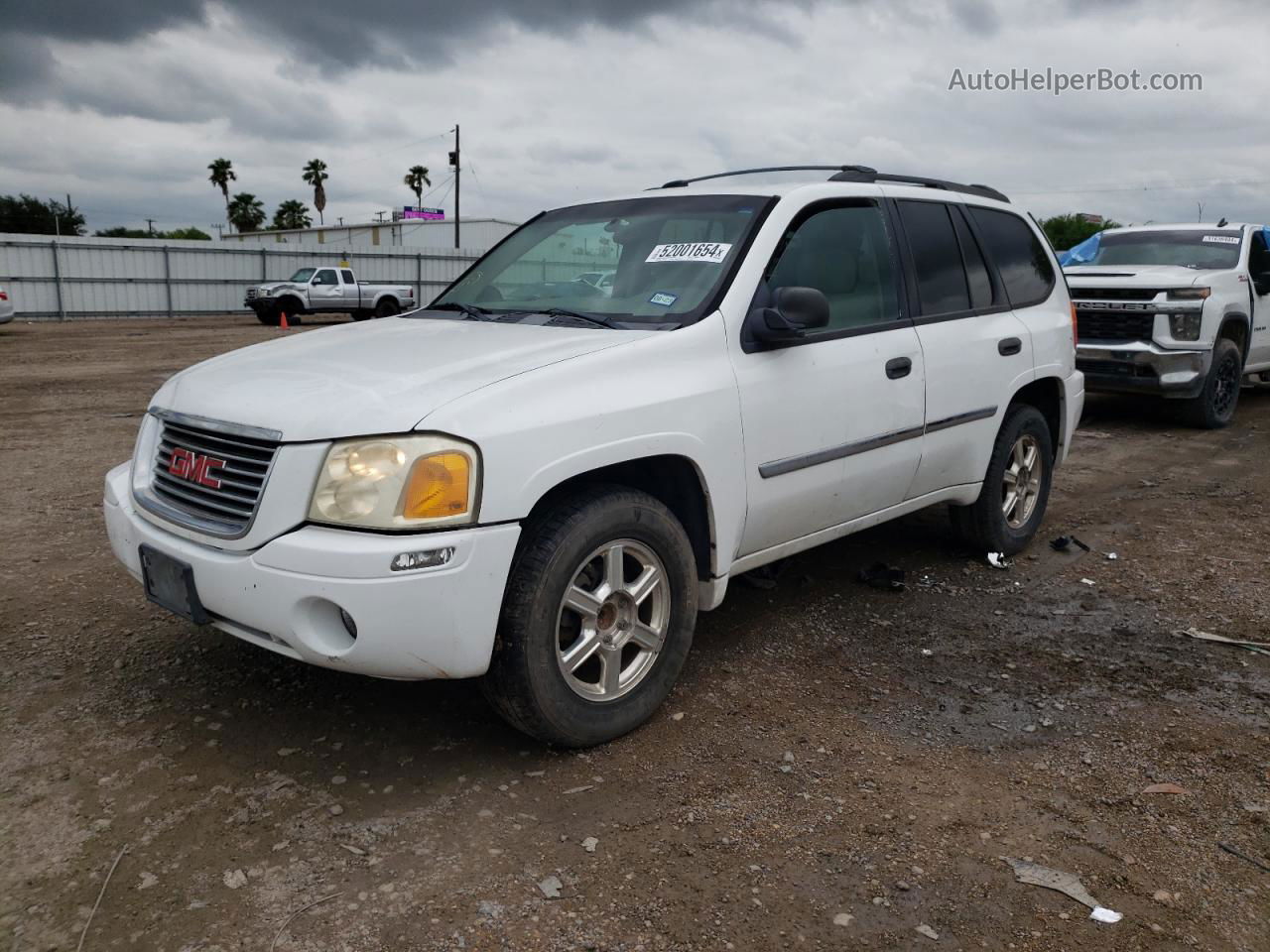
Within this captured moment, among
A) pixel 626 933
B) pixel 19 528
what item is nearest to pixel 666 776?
pixel 626 933

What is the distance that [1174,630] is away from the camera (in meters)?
4.36

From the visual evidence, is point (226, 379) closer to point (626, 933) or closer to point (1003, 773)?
point (626, 933)

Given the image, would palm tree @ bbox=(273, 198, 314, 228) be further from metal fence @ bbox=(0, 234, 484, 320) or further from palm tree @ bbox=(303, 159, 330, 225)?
metal fence @ bbox=(0, 234, 484, 320)

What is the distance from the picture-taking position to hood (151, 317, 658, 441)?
9.23 feet

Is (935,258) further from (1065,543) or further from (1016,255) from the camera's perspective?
(1065,543)

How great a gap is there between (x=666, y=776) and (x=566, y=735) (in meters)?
0.33

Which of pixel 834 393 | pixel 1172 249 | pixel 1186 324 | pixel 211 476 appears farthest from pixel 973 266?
pixel 1172 249

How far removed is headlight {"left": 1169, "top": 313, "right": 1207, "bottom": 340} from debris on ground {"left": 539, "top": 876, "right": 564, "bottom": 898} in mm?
8491

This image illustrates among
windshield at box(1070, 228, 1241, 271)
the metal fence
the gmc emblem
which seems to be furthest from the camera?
the metal fence

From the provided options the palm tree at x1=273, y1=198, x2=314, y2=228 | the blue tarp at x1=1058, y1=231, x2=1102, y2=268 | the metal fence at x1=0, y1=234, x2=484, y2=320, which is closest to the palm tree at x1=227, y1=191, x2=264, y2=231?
the palm tree at x1=273, y1=198, x2=314, y2=228

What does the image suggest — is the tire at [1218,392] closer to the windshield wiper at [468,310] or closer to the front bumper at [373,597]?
the windshield wiper at [468,310]

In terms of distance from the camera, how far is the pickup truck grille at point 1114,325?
9.20 meters

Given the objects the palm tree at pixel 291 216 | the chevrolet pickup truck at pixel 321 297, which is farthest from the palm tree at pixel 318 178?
the chevrolet pickup truck at pixel 321 297

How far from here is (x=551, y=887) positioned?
256 cm
